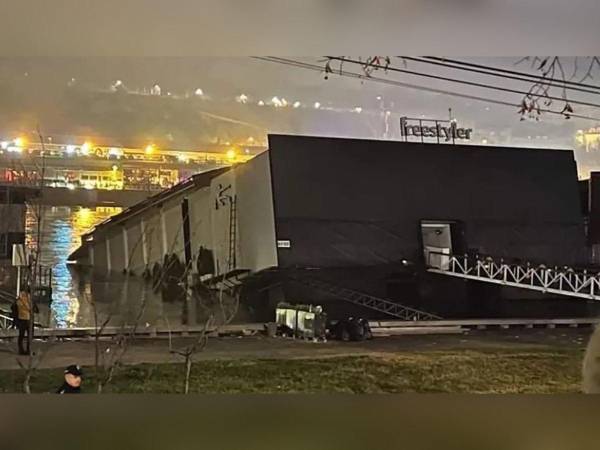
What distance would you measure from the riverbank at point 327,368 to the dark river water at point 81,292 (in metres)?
0.05

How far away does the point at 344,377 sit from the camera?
118 cm

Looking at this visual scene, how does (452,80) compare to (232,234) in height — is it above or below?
above

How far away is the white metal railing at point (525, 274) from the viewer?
4.00 feet

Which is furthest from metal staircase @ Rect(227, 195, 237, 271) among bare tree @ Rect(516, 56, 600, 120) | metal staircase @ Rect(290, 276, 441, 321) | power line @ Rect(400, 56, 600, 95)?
bare tree @ Rect(516, 56, 600, 120)

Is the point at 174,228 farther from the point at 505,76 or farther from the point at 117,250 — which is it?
the point at 505,76

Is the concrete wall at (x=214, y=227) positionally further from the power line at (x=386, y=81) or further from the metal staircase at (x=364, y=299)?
the power line at (x=386, y=81)

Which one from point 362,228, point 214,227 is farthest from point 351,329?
point 214,227

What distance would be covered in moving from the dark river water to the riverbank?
50 millimetres

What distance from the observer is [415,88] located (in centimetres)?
124

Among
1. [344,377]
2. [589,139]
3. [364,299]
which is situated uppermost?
[589,139]

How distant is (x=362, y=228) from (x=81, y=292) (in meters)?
0.53

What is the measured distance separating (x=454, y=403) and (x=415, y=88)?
1.90ft

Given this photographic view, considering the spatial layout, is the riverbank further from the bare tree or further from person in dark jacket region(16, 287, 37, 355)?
the bare tree

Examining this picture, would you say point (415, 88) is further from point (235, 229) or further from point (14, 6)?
point (14, 6)
